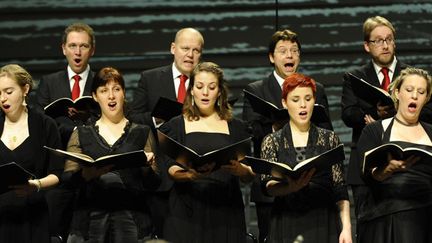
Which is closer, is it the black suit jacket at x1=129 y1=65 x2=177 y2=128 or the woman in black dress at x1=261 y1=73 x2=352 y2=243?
the woman in black dress at x1=261 y1=73 x2=352 y2=243

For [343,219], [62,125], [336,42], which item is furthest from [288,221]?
[336,42]

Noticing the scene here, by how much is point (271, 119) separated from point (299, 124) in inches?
14.9

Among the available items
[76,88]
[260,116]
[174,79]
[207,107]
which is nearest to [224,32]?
[174,79]

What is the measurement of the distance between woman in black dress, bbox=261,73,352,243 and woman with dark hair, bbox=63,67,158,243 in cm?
59

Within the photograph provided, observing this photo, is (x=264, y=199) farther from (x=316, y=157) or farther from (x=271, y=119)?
(x=316, y=157)

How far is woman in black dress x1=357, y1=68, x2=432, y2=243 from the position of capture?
4.19 meters

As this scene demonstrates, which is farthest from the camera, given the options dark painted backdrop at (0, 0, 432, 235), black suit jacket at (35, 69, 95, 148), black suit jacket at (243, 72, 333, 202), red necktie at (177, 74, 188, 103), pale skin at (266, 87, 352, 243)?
dark painted backdrop at (0, 0, 432, 235)

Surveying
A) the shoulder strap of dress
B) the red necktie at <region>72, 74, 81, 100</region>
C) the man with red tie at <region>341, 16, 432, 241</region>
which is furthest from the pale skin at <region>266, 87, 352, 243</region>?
the red necktie at <region>72, 74, 81, 100</region>

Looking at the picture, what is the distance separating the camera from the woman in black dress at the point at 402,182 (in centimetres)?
419

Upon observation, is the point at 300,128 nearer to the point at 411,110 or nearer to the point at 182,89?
the point at 411,110

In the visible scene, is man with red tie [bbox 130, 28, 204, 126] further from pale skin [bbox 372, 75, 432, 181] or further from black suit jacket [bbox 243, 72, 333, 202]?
pale skin [bbox 372, 75, 432, 181]

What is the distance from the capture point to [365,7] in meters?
6.35

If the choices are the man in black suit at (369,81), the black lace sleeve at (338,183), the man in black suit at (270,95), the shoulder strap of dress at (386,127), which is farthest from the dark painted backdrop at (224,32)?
the black lace sleeve at (338,183)

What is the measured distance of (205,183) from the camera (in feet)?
13.9
